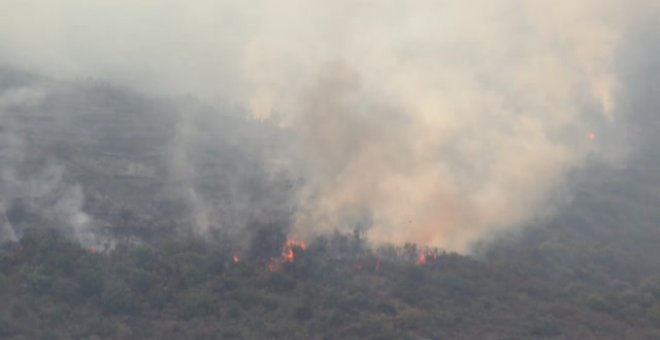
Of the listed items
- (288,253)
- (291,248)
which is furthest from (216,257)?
(291,248)

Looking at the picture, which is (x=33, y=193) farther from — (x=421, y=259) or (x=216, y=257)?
(x=421, y=259)

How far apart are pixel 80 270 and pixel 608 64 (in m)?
82.7

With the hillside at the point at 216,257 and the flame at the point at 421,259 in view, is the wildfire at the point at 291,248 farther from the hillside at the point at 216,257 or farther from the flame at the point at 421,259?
the flame at the point at 421,259

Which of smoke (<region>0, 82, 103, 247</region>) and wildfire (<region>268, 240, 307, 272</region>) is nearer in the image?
smoke (<region>0, 82, 103, 247</region>)

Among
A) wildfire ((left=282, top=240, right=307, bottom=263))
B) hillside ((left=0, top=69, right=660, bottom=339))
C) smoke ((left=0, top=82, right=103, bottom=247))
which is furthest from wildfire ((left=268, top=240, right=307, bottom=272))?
smoke ((left=0, top=82, right=103, bottom=247))

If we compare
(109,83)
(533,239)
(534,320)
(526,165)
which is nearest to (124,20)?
(109,83)

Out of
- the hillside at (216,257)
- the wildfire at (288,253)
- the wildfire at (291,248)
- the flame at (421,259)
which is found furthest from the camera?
the flame at (421,259)

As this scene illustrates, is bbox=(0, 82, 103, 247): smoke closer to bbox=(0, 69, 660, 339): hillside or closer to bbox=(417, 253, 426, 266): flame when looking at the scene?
bbox=(0, 69, 660, 339): hillside

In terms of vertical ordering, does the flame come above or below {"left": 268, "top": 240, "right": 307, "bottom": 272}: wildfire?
above

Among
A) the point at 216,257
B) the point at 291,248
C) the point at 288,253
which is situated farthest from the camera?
the point at 291,248

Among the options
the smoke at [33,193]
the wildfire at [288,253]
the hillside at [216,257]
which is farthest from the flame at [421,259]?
the smoke at [33,193]

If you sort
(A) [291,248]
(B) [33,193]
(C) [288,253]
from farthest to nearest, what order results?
(A) [291,248] → (B) [33,193] → (C) [288,253]

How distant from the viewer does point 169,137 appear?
74.7 meters

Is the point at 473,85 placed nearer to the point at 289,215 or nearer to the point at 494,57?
the point at 494,57
